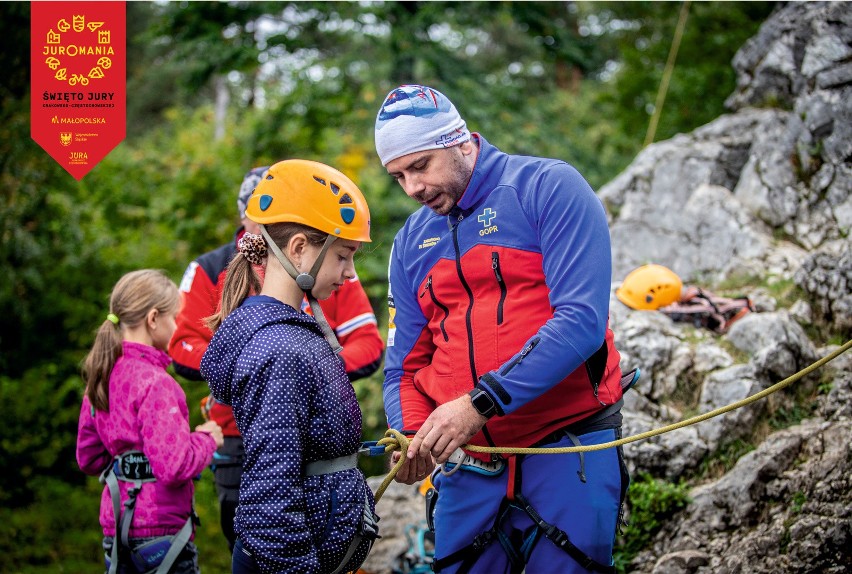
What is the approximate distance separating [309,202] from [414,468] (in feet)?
3.34

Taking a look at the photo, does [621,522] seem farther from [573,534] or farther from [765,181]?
[765,181]

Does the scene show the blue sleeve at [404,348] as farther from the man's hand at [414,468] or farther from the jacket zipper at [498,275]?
the jacket zipper at [498,275]

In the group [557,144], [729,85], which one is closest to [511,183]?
[557,144]

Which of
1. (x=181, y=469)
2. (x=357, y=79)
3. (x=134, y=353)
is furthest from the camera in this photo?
(x=357, y=79)

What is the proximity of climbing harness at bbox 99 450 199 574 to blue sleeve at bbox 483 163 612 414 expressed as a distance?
1824 mm

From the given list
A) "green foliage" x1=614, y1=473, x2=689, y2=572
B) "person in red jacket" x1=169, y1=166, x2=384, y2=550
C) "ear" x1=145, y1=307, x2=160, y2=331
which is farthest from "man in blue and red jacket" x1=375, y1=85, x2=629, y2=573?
"green foliage" x1=614, y1=473, x2=689, y2=572

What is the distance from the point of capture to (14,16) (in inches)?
337

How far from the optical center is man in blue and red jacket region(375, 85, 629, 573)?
8.26 feet

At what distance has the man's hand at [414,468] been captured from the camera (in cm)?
272

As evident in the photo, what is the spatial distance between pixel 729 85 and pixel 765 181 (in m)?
4.26

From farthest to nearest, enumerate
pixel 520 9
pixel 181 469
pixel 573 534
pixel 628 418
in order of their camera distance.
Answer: pixel 520 9, pixel 628 418, pixel 181 469, pixel 573 534

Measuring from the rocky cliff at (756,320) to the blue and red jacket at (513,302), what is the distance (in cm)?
182

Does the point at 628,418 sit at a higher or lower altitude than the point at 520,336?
lower

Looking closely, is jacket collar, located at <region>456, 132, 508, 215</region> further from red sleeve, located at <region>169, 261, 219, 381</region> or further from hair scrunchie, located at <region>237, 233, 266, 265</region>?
red sleeve, located at <region>169, 261, 219, 381</region>
